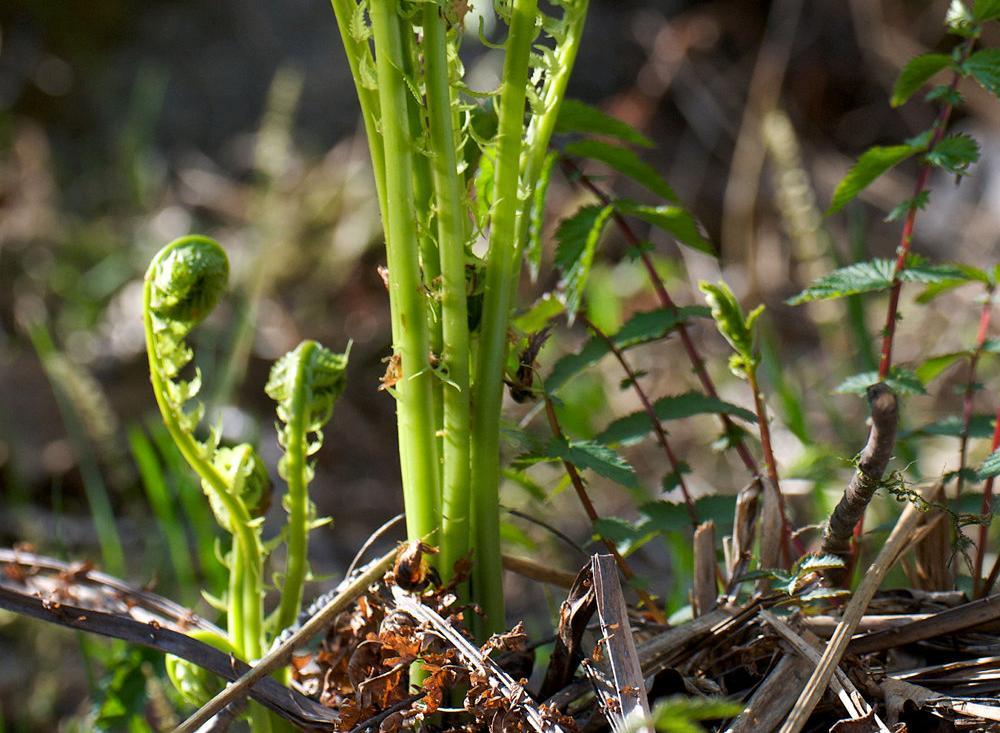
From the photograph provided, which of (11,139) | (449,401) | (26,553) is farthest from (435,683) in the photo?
(11,139)

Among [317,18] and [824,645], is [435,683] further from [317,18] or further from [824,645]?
[317,18]

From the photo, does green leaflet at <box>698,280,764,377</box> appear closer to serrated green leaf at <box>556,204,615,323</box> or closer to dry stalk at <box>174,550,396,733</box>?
serrated green leaf at <box>556,204,615,323</box>

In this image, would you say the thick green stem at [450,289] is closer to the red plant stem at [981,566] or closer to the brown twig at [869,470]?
the brown twig at [869,470]

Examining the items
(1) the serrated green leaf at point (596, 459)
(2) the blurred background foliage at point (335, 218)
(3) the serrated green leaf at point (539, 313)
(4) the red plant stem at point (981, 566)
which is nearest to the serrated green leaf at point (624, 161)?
(3) the serrated green leaf at point (539, 313)

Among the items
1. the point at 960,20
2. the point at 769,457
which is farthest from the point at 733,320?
the point at 960,20

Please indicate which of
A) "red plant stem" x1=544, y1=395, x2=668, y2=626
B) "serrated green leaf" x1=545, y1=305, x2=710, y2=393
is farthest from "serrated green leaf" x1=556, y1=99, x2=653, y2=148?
"red plant stem" x1=544, y1=395, x2=668, y2=626
